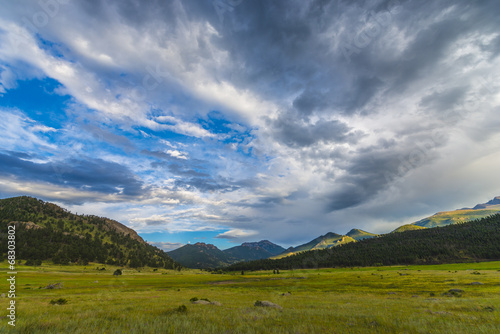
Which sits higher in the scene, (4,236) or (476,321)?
(4,236)

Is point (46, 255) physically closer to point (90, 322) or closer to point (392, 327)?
point (90, 322)

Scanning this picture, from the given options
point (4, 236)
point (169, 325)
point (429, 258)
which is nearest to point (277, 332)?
point (169, 325)

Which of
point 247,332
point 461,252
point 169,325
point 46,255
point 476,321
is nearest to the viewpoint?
point 247,332

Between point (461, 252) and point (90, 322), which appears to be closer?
point (90, 322)

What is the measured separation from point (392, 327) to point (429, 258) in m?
252

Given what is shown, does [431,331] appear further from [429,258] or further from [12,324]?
[429,258]

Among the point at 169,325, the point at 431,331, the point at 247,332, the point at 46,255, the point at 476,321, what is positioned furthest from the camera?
the point at 46,255

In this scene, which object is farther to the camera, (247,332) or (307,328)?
(307,328)

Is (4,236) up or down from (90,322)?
up

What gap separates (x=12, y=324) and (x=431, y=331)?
66.9 feet

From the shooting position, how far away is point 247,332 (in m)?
9.39

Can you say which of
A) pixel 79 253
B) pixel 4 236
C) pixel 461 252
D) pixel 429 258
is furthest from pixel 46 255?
pixel 461 252

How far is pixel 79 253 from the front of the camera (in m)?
199

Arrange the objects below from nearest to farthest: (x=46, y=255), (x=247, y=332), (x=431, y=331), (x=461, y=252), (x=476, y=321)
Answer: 1. (x=247, y=332)
2. (x=431, y=331)
3. (x=476, y=321)
4. (x=46, y=255)
5. (x=461, y=252)
